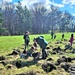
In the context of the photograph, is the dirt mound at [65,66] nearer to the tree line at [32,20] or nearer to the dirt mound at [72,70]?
the dirt mound at [72,70]

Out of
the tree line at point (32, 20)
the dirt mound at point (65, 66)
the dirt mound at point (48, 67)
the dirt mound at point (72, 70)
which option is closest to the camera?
the dirt mound at point (72, 70)

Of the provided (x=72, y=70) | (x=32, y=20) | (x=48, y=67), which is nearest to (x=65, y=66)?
(x=72, y=70)

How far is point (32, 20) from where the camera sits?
124125 millimetres

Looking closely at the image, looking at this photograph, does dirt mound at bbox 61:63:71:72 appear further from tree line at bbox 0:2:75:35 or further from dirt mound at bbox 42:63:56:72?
tree line at bbox 0:2:75:35

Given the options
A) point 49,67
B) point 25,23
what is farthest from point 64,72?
point 25,23

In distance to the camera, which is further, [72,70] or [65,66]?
[65,66]

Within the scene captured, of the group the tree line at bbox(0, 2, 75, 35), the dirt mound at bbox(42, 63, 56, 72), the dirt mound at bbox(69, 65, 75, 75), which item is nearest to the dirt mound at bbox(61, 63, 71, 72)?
the dirt mound at bbox(69, 65, 75, 75)

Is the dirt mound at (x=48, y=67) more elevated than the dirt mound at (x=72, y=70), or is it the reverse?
the dirt mound at (x=48, y=67)

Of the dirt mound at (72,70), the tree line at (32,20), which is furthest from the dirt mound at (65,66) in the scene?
the tree line at (32,20)

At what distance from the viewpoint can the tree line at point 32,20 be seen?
106562 mm

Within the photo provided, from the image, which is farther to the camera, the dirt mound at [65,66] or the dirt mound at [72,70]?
the dirt mound at [65,66]

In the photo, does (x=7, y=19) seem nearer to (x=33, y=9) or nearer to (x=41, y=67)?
(x=33, y=9)

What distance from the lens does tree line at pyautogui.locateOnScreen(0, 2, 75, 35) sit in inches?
4195

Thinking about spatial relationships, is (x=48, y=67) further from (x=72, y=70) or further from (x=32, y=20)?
(x=32, y=20)
